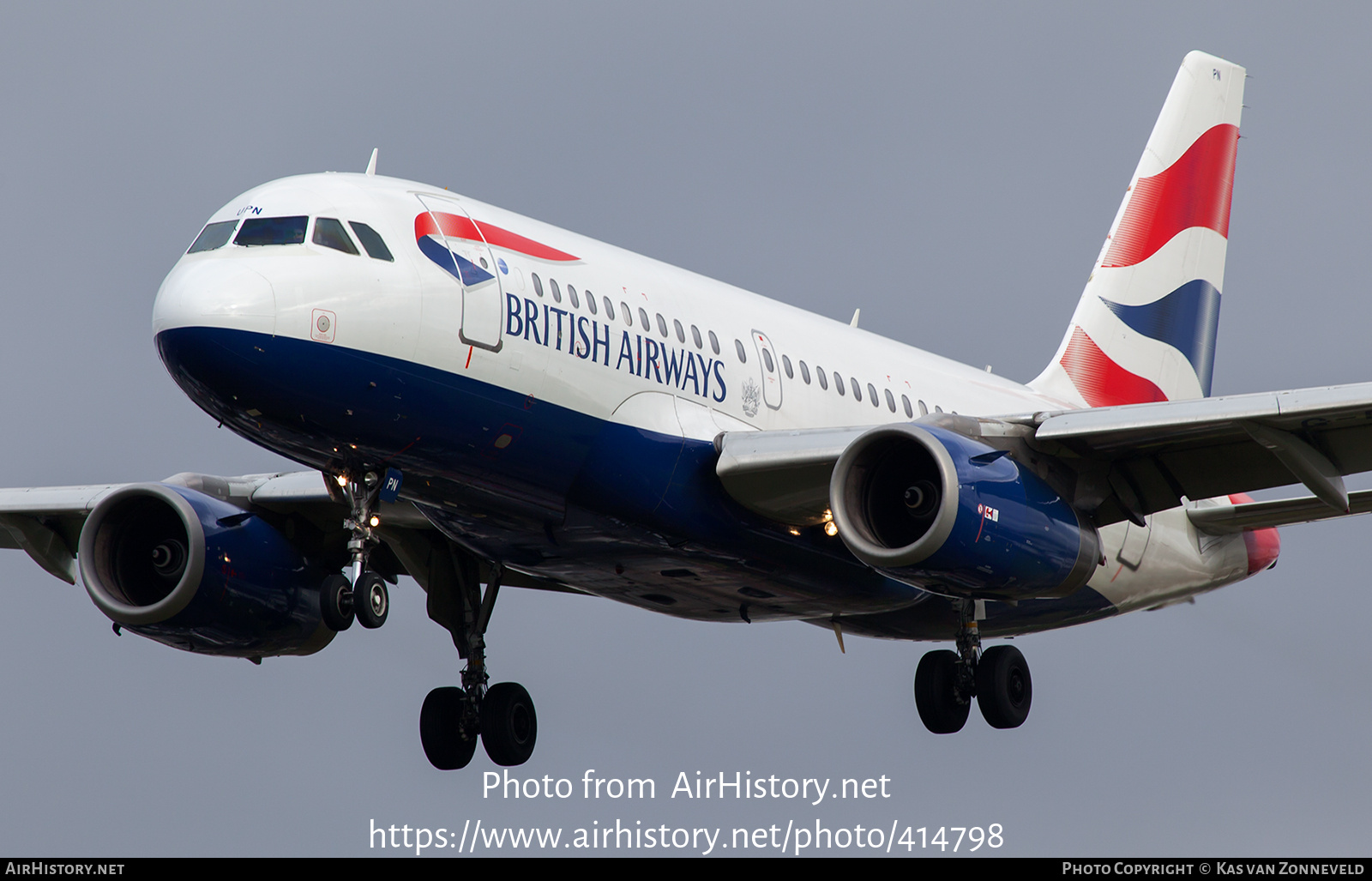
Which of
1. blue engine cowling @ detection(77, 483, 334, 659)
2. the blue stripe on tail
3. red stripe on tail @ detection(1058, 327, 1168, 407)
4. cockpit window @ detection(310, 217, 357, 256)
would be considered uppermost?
the blue stripe on tail

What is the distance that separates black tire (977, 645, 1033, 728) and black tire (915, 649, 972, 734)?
12.3 inches

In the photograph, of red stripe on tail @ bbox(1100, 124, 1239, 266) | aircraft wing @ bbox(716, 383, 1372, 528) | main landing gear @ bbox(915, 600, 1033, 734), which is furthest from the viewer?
red stripe on tail @ bbox(1100, 124, 1239, 266)

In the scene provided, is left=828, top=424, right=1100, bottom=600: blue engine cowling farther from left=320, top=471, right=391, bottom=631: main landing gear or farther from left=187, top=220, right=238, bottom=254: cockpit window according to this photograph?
left=187, top=220, right=238, bottom=254: cockpit window

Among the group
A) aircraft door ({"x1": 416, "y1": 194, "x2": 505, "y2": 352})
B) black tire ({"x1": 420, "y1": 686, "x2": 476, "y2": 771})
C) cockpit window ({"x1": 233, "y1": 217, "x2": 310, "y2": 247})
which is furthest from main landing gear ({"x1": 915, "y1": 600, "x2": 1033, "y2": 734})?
cockpit window ({"x1": 233, "y1": 217, "x2": 310, "y2": 247})

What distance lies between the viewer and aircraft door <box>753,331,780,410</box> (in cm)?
2395

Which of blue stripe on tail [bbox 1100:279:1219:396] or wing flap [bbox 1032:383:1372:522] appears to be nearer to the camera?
wing flap [bbox 1032:383:1372:522]

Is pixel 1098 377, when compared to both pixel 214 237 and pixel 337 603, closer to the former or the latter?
pixel 337 603

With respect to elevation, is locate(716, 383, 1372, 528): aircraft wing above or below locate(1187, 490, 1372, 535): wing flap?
below

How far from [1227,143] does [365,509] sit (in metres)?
21.4

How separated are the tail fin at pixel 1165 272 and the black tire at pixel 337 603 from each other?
49.2ft

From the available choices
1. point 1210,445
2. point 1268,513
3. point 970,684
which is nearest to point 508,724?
point 970,684

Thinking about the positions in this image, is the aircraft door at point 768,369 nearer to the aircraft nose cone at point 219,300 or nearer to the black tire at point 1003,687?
the black tire at point 1003,687

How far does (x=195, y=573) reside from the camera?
25.9 metres

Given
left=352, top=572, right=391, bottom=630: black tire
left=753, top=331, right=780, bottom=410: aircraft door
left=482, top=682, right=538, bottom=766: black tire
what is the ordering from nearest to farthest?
left=352, top=572, right=391, bottom=630: black tire < left=753, top=331, right=780, bottom=410: aircraft door < left=482, top=682, right=538, bottom=766: black tire
